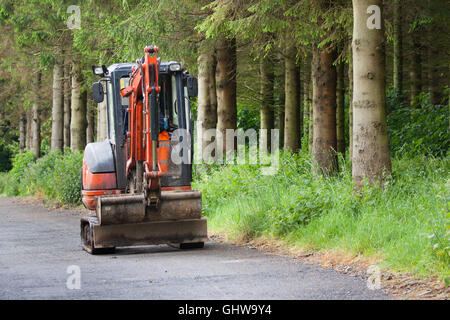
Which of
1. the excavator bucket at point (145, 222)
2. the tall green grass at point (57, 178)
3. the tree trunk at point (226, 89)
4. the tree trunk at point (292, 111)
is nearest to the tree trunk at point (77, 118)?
the tall green grass at point (57, 178)

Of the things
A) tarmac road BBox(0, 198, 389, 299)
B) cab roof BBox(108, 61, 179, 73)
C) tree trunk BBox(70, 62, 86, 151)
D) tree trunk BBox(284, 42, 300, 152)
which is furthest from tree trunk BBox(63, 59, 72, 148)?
tarmac road BBox(0, 198, 389, 299)

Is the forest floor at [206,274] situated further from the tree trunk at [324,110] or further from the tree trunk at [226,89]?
the tree trunk at [226,89]

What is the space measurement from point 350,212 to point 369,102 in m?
1.81

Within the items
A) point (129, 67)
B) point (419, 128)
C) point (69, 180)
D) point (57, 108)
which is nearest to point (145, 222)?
point (129, 67)

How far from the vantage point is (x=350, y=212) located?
1109cm

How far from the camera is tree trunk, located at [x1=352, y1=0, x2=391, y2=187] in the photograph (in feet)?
38.3

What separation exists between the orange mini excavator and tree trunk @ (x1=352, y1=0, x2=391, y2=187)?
2.64 metres

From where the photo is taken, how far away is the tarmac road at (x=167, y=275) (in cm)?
779

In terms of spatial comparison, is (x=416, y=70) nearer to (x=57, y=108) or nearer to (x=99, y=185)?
(x=57, y=108)

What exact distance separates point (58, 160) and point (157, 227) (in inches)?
618

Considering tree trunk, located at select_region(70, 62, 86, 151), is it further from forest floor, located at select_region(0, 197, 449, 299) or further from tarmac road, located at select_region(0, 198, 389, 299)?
tarmac road, located at select_region(0, 198, 389, 299)

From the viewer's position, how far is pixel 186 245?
39.4 feet

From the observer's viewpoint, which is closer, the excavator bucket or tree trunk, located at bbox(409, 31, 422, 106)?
the excavator bucket

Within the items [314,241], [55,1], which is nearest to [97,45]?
[55,1]
